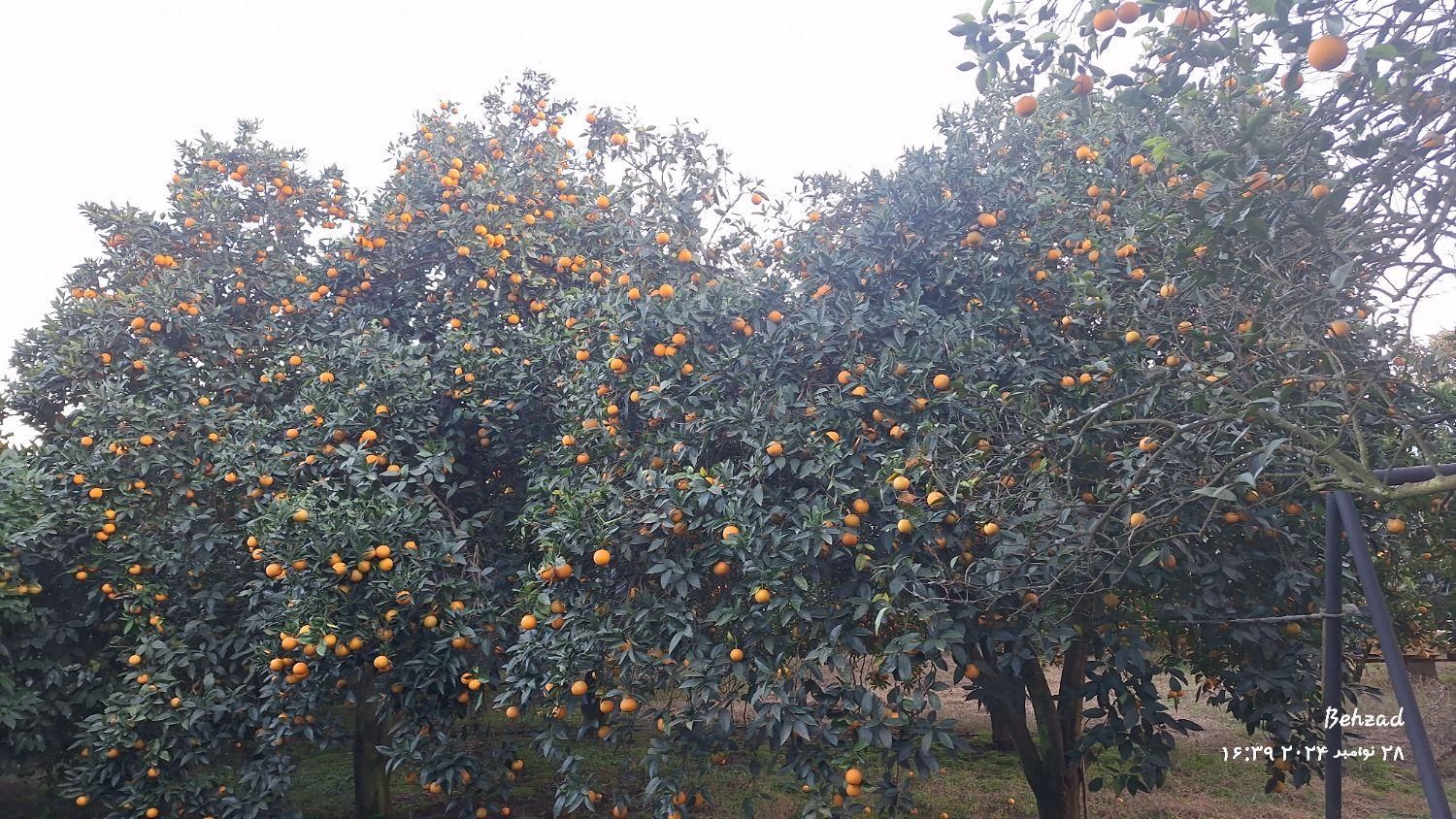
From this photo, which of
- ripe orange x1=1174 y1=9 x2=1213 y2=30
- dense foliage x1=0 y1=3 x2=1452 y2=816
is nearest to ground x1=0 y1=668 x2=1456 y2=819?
dense foliage x1=0 y1=3 x2=1452 y2=816

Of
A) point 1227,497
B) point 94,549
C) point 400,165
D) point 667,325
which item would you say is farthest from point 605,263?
point 1227,497

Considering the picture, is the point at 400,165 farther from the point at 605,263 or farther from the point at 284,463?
the point at 284,463

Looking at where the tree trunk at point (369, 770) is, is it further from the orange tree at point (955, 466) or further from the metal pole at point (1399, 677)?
the metal pole at point (1399, 677)

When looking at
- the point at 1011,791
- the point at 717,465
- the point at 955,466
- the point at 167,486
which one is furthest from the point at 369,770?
the point at 1011,791

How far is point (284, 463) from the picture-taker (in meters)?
4.09

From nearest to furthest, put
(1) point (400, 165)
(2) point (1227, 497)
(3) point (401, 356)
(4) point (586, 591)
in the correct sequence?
(2) point (1227, 497)
(4) point (586, 591)
(3) point (401, 356)
(1) point (400, 165)

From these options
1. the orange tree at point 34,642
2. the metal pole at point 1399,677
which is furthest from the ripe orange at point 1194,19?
the orange tree at point 34,642

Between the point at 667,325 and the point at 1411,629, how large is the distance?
14.1 feet

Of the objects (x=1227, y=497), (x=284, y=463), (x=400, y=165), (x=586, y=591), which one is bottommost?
(x=586, y=591)

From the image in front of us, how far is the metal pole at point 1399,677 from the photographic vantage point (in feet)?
6.46

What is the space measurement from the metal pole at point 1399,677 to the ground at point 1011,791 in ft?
12.9

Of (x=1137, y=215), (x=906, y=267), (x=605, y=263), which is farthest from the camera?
(x=605, y=263)

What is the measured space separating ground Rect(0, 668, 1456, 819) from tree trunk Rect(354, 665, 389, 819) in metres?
0.26

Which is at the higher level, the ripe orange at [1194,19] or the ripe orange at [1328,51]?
the ripe orange at [1194,19]
